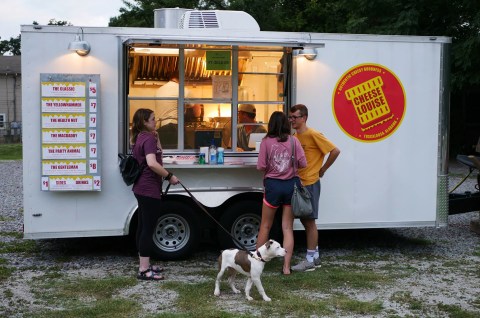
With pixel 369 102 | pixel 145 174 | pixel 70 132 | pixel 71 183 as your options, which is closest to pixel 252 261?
pixel 145 174

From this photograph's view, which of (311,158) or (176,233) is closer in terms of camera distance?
(311,158)

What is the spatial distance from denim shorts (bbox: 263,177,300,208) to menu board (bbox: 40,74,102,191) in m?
1.86

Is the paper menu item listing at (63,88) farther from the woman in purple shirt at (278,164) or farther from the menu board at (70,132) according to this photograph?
the woman in purple shirt at (278,164)

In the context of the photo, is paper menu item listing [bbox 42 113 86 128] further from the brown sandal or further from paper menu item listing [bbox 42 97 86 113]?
the brown sandal

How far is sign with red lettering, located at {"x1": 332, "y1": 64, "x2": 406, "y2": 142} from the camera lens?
764 cm

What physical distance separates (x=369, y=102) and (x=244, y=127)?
1503 millimetres

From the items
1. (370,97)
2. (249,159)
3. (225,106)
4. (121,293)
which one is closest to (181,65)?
(225,106)

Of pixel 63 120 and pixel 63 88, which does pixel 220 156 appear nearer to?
pixel 63 120

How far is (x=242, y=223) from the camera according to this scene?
24.8 ft

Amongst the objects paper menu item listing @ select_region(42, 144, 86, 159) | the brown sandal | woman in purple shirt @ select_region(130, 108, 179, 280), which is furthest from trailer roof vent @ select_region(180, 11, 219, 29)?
the brown sandal

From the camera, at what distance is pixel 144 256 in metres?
6.46

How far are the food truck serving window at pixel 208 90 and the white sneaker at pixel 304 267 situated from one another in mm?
1607

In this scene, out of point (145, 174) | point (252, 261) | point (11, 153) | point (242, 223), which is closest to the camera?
point (252, 261)

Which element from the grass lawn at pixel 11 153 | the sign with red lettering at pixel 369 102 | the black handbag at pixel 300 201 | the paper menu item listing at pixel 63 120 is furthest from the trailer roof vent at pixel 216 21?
the grass lawn at pixel 11 153
